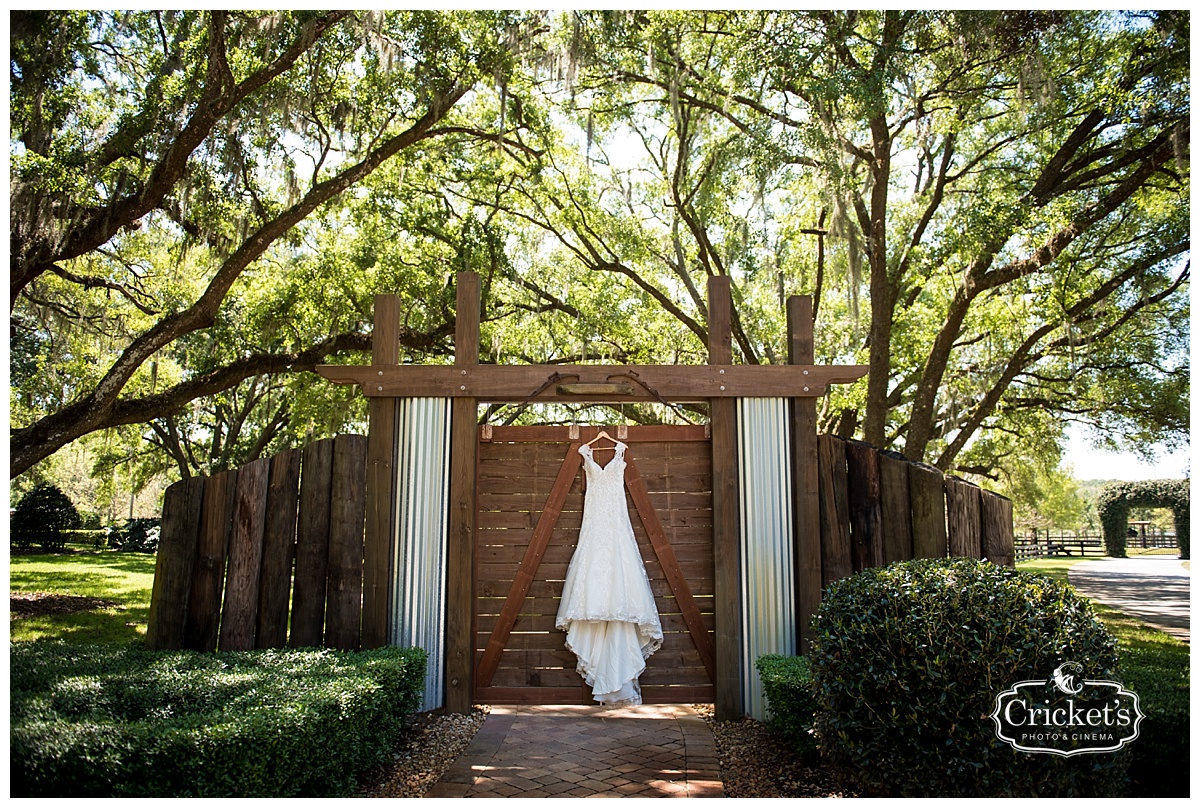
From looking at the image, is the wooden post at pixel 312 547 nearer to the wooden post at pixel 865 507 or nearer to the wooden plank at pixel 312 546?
the wooden plank at pixel 312 546

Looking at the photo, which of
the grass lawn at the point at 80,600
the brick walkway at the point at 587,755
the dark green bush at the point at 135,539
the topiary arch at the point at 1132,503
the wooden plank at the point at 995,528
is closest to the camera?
the brick walkway at the point at 587,755

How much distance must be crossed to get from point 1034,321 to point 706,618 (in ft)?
31.8

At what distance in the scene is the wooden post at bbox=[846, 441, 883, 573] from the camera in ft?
16.2

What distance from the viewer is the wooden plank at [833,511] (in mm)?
4941

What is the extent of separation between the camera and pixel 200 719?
3062 mm

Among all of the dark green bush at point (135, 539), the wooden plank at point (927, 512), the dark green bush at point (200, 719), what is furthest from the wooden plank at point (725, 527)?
the dark green bush at point (135, 539)

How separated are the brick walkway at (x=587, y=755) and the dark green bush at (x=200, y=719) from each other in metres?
0.51

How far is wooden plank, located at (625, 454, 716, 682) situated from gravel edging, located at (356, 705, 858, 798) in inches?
16.5

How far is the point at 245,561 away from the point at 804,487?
342 centimetres

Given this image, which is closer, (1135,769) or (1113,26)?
(1135,769)

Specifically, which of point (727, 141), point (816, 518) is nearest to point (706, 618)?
point (816, 518)

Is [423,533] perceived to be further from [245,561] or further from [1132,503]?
[1132,503]

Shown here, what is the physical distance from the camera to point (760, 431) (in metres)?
5.09

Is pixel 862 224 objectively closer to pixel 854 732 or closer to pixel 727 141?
pixel 727 141
